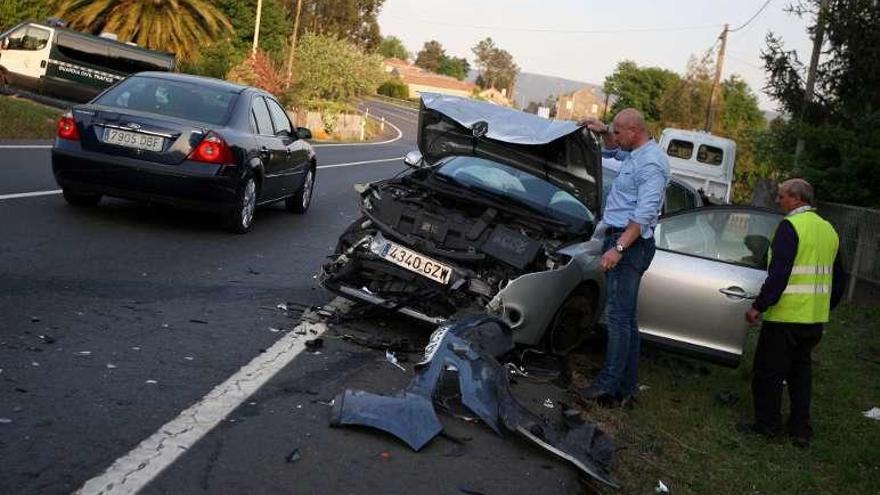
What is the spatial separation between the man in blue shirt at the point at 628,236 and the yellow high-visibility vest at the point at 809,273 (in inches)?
32.0

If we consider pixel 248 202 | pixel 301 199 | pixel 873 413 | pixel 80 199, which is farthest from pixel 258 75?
pixel 873 413

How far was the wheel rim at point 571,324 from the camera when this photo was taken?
6.84m

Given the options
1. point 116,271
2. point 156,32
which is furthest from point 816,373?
point 156,32

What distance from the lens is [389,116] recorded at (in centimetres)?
8162

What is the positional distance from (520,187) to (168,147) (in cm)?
365

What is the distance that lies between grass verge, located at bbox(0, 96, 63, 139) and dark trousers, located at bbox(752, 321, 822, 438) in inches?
644

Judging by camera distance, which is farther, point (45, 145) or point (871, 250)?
point (45, 145)

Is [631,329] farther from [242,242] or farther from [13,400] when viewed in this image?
[242,242]

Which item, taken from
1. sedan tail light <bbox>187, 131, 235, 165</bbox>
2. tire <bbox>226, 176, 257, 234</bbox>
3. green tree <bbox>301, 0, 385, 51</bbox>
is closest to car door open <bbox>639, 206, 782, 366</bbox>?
sedan tail light <bbox>187, 131, 235, 165</bbox>

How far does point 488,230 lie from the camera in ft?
22.2

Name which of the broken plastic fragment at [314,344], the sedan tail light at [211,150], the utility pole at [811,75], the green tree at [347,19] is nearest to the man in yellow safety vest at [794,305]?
the broken plastic fragment at [314,344]

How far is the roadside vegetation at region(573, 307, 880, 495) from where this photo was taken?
16.4ft

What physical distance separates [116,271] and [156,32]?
37654 mm

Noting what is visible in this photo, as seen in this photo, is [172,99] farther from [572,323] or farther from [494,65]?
[494,65]
